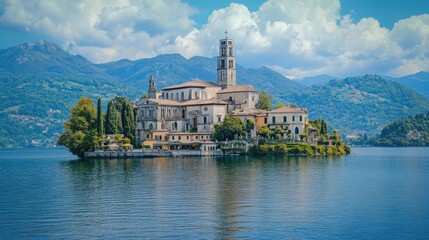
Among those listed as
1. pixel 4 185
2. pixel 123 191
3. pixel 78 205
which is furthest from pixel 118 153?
pixel 78 205

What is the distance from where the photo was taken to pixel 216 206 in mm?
40219

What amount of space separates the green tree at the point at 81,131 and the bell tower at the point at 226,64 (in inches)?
1265

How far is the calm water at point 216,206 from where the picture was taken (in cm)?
3241

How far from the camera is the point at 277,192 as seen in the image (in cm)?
4759

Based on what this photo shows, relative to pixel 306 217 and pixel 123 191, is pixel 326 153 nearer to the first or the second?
pixel 123 191

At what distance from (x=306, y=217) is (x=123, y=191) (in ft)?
58.2

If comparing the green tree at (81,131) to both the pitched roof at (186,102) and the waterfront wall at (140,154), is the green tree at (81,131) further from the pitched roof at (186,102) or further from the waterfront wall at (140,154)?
the pitched roof at (186,102)

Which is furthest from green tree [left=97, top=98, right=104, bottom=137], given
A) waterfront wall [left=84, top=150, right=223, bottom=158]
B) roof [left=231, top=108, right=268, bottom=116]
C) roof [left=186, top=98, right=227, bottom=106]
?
roof [left=231, top=108, right=268, bottom=116]

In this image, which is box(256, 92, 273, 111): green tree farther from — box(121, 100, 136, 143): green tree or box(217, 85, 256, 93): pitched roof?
box(121, 100, 136, 143): green tree

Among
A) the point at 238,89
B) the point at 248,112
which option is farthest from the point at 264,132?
the point at 238,89

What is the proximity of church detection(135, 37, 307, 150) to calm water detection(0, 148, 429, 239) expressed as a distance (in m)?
40.2

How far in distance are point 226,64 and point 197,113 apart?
1895cm

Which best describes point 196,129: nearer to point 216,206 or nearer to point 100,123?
point 100,123

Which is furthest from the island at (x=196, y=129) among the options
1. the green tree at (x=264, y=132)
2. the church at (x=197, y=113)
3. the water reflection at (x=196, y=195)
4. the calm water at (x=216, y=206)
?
the calm water at (x=216, y=206)
